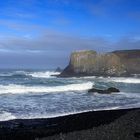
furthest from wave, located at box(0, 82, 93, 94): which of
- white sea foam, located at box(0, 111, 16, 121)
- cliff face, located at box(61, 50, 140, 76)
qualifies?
cliff face, located at box(61, 50, 140, 76)

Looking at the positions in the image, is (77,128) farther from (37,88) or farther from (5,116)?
(37,88)

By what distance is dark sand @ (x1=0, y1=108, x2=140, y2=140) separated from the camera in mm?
11523

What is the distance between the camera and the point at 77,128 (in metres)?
13.2

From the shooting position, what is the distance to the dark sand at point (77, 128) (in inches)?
454

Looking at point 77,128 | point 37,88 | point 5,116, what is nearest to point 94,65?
point 37,88

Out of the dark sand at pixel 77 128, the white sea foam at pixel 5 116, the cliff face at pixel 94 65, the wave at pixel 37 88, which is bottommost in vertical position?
the dark sand at pixel 77 128

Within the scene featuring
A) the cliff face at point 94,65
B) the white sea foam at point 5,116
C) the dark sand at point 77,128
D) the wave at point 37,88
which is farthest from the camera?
the cliff face at point 94,65

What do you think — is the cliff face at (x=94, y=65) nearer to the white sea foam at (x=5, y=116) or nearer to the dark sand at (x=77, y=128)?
the white sea foam at (x=5, y=116)

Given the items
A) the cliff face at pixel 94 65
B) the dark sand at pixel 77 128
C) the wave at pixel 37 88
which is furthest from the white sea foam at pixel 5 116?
the cliff face at pixel 94 65

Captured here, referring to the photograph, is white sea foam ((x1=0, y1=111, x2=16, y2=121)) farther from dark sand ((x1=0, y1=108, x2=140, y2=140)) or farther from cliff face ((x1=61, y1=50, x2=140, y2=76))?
cliff face ((x1=61, y1=50, x2=140, y2=76))

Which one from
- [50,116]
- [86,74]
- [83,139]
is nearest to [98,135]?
[83,139]

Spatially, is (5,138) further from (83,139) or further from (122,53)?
(122,53)

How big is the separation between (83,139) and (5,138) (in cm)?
260

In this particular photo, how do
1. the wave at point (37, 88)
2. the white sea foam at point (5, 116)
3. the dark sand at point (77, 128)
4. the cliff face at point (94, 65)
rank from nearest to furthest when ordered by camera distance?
1. the dark sand at point (77, 128)
2. the white sea foam at point (5, 116)
3. the wave at point (37, 88)
4. the cliff face at point (94, 65)
